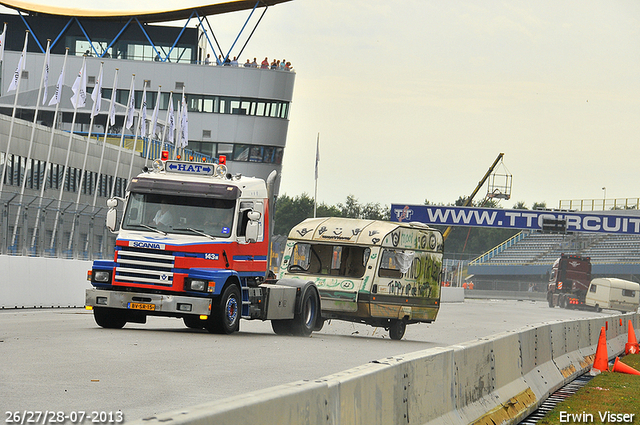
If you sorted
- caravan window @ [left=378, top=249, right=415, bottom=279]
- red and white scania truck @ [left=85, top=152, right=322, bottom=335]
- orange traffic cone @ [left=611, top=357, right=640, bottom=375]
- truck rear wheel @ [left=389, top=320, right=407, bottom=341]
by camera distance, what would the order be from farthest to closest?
truck rear wheel @ [left=389, top=320, right=407, bottom=341], caravan window @ [left=378, top=249, right=415, bottom=279], red and white scania truck @ [left=85, top=152, right=322, bottom=335], orange traffic cone @ [left=611, top=357, right=640, bottom=375]

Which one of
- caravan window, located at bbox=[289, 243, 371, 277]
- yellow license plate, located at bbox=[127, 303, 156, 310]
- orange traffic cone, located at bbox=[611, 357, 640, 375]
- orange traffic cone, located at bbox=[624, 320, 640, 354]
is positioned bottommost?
orange traffic cone, located at bbox=[611, 357, 640, 375]

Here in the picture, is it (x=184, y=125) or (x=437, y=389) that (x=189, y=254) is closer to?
(x=437, y=389)

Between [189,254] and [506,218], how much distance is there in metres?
57.8

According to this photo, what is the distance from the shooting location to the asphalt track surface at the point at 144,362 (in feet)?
28.8

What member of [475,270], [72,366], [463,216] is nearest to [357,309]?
[72,366]

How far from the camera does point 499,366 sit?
10.1 m

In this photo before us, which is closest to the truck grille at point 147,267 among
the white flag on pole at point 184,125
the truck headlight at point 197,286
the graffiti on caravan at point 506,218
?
the truck headlight at point 197,286

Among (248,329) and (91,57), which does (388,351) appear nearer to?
(248,329)

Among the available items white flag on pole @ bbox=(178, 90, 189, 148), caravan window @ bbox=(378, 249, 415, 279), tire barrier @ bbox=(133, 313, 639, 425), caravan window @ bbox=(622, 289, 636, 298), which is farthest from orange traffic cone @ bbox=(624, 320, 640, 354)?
white flag on pole @ bbox=(178, 90, 189, 148)

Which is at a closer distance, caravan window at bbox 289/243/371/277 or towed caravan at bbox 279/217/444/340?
towed caravan at bbox 279/217/444/340

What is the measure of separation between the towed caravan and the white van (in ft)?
134

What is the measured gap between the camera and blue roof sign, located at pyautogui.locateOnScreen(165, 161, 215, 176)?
17.8m

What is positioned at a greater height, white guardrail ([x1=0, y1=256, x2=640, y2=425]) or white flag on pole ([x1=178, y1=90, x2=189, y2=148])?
white flag on pole ([x1=178, y1=90, x2=189, y2=148])

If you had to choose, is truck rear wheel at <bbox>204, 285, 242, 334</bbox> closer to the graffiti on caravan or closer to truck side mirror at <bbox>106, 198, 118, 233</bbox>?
truck side mirror at <bbox>106, 198, 118, 233</bbox>
